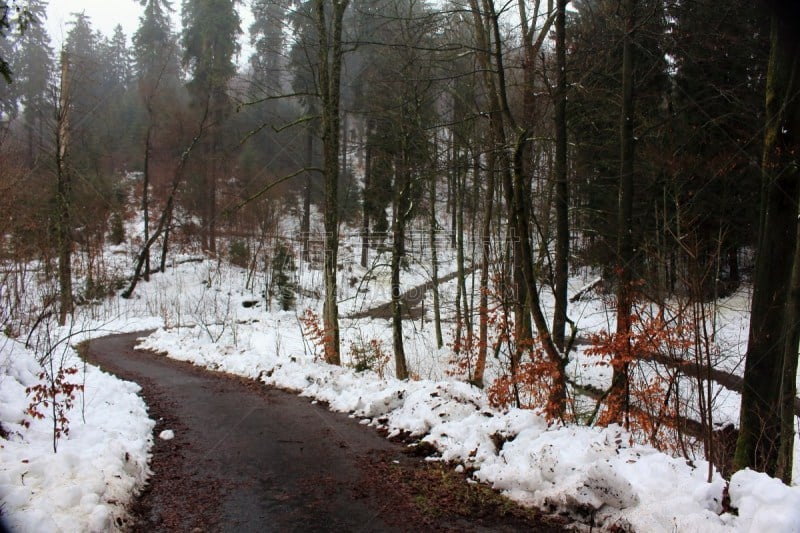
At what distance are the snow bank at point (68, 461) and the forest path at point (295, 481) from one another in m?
0.27

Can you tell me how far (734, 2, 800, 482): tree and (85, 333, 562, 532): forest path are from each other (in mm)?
2521

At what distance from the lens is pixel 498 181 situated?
1399cm

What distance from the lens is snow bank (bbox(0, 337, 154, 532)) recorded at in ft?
11.1

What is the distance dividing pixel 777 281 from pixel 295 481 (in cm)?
522

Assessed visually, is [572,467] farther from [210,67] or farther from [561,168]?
[210,67]

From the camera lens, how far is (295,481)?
4.89 m

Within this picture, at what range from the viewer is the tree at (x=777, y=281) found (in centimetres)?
472

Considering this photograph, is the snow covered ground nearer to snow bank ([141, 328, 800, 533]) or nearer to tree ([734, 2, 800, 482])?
snow bank ([141, 328, 800, 533])

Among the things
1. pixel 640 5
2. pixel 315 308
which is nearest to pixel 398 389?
pixel 640 5

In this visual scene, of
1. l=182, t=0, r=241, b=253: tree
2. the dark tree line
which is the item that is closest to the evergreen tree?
the dark tree line

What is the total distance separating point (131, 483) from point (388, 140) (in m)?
11.1

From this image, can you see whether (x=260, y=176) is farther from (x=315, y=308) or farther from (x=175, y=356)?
(x=175, y=356)

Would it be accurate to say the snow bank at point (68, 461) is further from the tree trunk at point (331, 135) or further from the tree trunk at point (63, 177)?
the tree trunk at point (63, 177)

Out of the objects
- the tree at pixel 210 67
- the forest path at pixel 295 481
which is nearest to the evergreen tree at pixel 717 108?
the forest path at pixel 295 481
